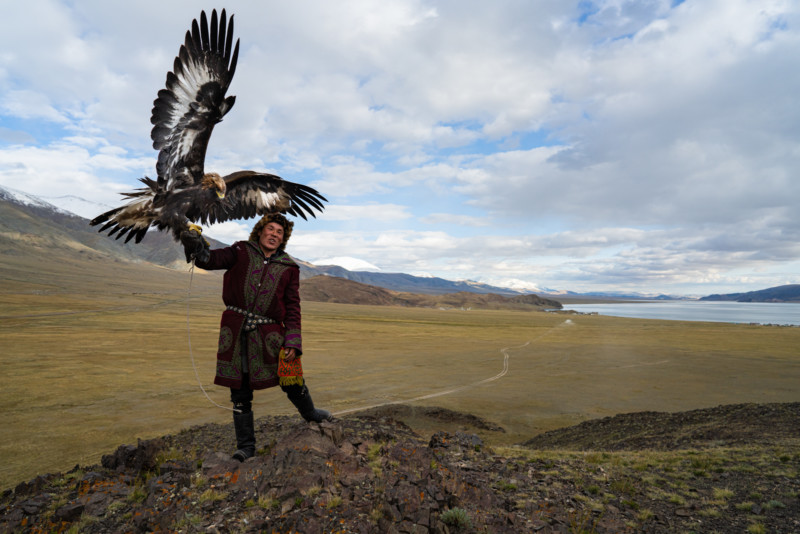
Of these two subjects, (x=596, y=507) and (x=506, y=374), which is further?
(x=506, y=374)

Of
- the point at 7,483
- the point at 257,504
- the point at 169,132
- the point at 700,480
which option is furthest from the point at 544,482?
the point at 7,483

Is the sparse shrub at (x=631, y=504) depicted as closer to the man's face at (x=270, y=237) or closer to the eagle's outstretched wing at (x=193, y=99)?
the man's face at (x=270, y=237)

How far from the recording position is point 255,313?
430cm

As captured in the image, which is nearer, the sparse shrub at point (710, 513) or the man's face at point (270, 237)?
the sparse shrub at point (710, 513)

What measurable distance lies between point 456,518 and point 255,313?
2.87 meters

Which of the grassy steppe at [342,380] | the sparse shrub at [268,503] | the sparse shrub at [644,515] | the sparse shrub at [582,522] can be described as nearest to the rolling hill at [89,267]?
the grassy steppe at [342,380]

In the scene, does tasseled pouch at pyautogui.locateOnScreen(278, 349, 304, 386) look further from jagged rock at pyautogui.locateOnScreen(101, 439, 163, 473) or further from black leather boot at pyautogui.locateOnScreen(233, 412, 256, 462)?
jagged rock at pyautogui.locateOnScreen(101, 439, 163, 473)

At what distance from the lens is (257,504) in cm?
357

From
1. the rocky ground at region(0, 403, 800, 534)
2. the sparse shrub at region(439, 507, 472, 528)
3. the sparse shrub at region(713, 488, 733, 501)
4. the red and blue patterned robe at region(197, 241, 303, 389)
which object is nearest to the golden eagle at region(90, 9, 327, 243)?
the red and blue patterned robe at region(197, 241, 303, 389)

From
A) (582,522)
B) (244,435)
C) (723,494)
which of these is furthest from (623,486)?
(244,435)

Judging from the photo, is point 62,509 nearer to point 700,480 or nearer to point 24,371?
point 700,480

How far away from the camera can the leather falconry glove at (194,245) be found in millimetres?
3734

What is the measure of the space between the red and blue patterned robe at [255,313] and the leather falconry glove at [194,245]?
0.23 metres

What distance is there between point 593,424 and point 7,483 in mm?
12076
